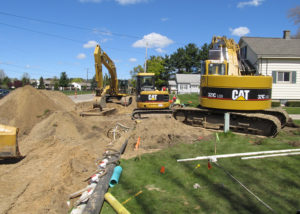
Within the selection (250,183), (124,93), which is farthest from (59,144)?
(124,93)

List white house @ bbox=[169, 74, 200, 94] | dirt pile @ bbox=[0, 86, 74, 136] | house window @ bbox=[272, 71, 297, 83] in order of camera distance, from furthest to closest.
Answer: white house @ bbox=[169, 74, 200, 94], house window @ bbox=[272, 71, 297, 83], dirt pile @ bbox=[0, 86, 74, 136]

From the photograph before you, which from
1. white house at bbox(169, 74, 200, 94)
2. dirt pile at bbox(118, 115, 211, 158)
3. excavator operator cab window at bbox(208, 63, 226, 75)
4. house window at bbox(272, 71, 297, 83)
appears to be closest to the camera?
dirt pile at bbox(118, 115, 211, 158)

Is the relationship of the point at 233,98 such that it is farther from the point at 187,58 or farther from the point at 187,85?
the point at 187,58

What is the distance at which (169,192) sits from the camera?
197 inches

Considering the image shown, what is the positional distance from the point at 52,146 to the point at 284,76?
20019 mm

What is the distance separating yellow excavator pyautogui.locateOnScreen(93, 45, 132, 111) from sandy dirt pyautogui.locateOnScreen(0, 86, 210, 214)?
4.32m

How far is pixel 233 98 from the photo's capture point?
9.49 m

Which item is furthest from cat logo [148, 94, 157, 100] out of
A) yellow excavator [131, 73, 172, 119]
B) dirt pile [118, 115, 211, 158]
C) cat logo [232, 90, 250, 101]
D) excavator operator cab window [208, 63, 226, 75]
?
cat logo [232, 90, 250, 101]

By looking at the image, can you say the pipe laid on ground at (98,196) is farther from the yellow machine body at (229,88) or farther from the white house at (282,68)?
the white house at (282,68)

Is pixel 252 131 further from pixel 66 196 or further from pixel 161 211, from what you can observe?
pixel 66 196

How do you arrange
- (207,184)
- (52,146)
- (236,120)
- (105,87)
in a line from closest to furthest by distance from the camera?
1. (207,184)
2. (52,146)
3. (236,120)
4. (105,87)

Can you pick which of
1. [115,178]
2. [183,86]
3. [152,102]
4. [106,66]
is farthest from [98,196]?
[183,86]

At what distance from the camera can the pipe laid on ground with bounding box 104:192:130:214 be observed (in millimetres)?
4227

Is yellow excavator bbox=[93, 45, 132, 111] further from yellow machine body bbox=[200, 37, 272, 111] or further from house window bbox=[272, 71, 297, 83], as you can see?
house window bbox=[272, 71, 297, 83]
